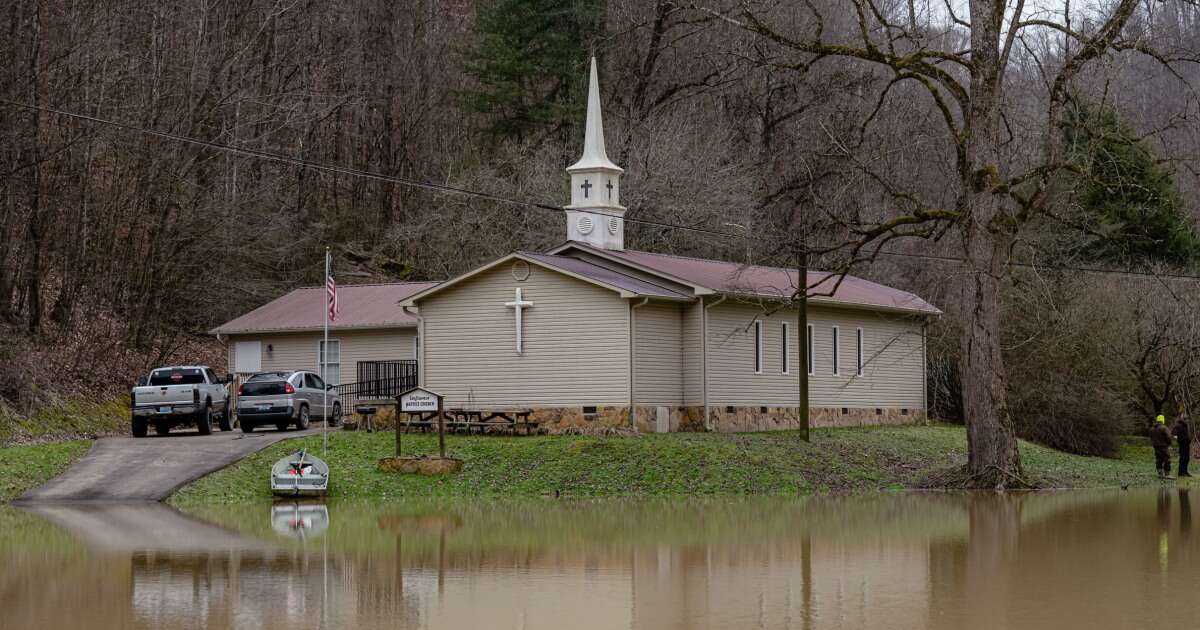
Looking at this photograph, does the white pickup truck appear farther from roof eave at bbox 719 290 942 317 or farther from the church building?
roof eave at bbox 719 290 942 317

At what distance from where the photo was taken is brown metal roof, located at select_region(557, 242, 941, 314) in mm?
40094

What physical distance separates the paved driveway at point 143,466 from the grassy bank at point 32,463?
21cm

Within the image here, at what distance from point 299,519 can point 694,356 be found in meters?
16.0

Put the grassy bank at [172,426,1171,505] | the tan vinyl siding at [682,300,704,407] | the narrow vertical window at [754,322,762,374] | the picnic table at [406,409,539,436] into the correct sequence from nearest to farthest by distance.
Result: the grassy bank at [172,426,1171,505], the picnic table at [406,409,539,436], the tan vinyl siding at [682,300,704,407], the narrow vertical window at [754,322,762,374]

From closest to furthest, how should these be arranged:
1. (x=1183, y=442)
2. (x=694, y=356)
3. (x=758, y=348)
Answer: (x=1183, y=442) → (x=694, y=356) → (x=758, y=348)

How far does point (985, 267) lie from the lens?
29750mm

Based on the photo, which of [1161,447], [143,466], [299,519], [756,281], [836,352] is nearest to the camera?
[299,519]

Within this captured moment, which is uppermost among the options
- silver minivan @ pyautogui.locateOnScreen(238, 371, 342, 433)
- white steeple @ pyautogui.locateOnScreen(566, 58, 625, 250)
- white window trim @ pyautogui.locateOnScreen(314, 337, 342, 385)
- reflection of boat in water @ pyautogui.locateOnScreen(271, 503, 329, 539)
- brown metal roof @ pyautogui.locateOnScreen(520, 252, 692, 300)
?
white steeple @ pyautogui.locateOnScreen(566, 58, 625, 250)

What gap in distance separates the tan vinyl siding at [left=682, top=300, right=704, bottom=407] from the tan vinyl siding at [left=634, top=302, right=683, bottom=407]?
13 centimetres

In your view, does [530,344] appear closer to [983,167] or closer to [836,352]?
[836,352]

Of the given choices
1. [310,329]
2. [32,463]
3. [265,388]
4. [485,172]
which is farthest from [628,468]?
[485,172]

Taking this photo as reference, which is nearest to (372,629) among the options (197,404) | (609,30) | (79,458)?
(79,458)

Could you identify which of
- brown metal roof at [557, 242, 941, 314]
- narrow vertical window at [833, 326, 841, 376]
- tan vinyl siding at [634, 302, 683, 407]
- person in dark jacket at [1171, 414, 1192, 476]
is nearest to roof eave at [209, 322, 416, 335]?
brown metal roof at [557, 242, 941, 314]

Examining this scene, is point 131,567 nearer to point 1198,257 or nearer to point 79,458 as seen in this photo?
point 79,458
